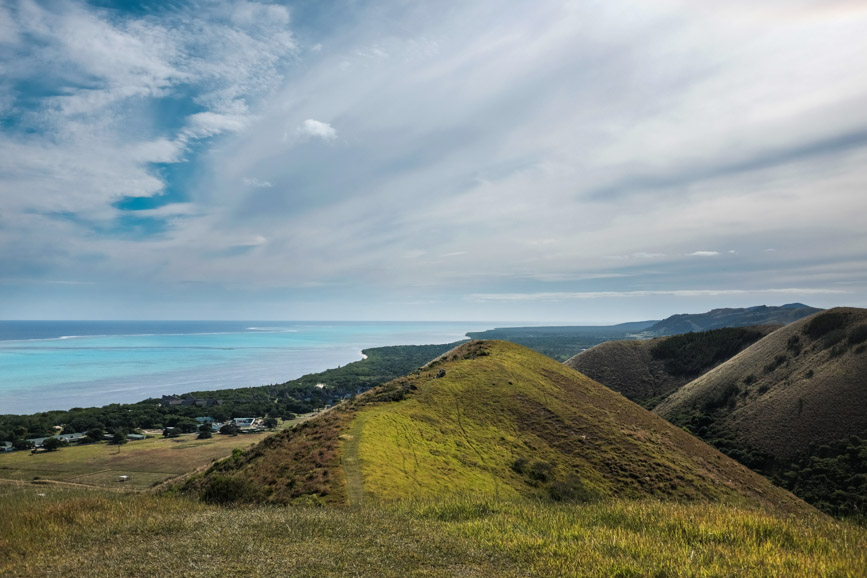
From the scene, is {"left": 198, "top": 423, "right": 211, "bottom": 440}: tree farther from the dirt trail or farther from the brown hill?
the brown hill

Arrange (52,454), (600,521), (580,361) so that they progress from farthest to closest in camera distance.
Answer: (580,361), (52,454), (600,521)

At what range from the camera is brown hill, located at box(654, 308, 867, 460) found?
229 feet

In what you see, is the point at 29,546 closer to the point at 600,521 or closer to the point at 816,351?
the point at 600,521

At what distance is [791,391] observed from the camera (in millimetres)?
80000

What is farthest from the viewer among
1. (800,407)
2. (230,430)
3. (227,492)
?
(230,430)

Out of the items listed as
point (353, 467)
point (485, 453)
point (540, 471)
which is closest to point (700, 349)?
point (540, 471)

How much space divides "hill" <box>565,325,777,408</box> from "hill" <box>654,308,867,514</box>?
79.7 ft

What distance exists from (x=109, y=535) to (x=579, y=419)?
4741 centimetres

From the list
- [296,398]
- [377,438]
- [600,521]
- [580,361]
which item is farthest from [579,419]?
[296,398]

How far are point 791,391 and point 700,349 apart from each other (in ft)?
246

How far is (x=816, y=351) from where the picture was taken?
91.8m

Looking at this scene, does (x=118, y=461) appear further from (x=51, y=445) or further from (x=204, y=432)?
(x=204, y=432)

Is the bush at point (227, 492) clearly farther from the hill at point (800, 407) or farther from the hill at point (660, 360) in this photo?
the hill at point (660, 360)

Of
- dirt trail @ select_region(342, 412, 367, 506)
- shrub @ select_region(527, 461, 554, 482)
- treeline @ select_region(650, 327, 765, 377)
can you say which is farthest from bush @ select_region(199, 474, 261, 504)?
treeline @ select_region(650, 327, 765, 377)
